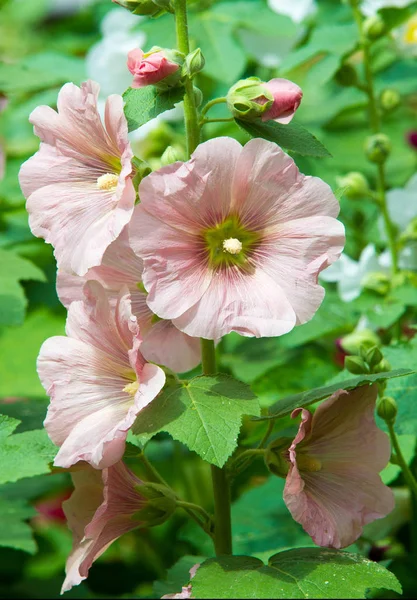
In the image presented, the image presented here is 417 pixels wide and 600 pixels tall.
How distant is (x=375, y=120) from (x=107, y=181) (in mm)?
892

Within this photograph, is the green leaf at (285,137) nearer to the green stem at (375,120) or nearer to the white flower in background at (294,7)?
the green stem at (375,120)

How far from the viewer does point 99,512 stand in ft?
3.10

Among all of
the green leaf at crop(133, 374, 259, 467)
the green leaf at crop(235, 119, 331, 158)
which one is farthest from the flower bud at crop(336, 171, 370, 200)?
the green leaf at crop(133, 374, 259, 467)

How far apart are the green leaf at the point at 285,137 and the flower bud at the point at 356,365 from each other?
0.93 feet

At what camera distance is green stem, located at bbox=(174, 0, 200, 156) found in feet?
3.17

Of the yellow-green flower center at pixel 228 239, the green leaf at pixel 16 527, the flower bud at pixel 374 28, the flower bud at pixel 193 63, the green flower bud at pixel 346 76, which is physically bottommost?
the green leaf at pixel 16 527

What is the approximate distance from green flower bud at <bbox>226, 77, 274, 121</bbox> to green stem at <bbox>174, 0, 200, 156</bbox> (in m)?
0.05

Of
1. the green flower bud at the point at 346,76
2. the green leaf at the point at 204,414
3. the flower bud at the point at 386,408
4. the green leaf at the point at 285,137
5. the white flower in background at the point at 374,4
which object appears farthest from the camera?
the white flower in background at the point at 374,4

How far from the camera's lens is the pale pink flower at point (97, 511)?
95 centimetres

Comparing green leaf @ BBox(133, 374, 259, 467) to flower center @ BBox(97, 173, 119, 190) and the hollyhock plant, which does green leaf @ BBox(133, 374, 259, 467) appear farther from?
flower center @ BBox(97, 173, 119, 190)

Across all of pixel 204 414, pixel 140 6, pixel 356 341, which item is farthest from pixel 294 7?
pixel 204 414

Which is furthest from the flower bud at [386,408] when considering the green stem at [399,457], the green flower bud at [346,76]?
the green flower bud at [346,76]

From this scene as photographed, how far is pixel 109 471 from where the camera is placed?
0.96 metres

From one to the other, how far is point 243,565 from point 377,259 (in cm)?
85
